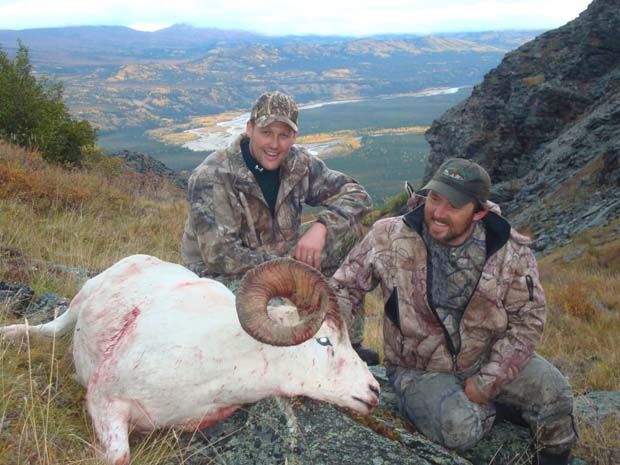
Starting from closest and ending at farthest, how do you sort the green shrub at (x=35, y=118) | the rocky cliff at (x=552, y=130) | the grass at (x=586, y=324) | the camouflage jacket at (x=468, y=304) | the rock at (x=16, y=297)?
the camouflage jacket at (x=468, y=304), the grass at (x=586, y=324), the rock at (x=16, y=297), the green shrub at (x=35, y=118), the rocky cliff at (x=552, y=130)

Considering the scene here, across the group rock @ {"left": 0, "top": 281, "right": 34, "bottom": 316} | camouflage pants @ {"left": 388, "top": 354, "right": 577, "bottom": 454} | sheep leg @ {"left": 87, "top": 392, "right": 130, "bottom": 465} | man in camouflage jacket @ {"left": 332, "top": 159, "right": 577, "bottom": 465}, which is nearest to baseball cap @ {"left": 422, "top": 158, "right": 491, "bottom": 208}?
man in camouflage jacket @ {"left": 332, "top": 159, "right": 577, "bottom": 465}

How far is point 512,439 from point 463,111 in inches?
1320

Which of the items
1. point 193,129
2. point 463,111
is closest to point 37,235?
point 463,111

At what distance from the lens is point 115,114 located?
139875 millimetres

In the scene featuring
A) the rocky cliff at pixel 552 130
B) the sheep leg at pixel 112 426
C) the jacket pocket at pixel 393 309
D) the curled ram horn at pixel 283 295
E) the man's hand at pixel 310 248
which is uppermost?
the curled ram horn at pixel 283 295

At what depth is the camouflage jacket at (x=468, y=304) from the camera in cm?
375

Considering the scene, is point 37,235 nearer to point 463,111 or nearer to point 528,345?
point 528,345

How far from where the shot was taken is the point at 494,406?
13.1ft

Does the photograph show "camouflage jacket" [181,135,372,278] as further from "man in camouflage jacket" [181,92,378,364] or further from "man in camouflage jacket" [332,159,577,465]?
"man in camouflage jacket" [332,159,577,465]

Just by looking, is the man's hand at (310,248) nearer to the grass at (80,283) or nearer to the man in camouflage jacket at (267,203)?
the man in camouflage jacket at (267,203)

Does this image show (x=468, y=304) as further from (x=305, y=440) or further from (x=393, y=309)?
(x=305, y=440)

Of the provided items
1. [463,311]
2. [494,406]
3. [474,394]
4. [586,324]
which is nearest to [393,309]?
[463,311]

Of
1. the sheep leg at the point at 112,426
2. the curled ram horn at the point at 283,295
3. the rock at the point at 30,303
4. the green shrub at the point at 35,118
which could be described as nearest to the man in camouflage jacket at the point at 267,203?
the rock at the point at 30,303

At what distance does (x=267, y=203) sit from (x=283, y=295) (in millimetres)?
1964
